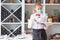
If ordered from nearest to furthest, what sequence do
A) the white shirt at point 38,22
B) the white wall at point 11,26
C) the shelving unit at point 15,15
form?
the white shirt at point 38,22 → the shelving unit at point 15,15 → the white wall at point 11,26

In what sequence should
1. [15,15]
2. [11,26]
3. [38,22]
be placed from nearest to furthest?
[38,22]
[15,15]
[11,26]

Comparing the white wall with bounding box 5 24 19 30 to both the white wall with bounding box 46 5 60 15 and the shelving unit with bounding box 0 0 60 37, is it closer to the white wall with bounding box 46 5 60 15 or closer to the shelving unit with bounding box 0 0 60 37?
the shelving unit with bounding box 0 0 60 37

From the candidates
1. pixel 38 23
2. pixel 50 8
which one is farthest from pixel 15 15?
pixel 38 23

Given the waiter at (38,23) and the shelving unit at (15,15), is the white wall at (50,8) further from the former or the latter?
the waiter at (38,23)

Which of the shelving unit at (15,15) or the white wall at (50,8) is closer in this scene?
the shelving unit at (15,15)

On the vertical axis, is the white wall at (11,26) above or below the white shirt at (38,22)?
below

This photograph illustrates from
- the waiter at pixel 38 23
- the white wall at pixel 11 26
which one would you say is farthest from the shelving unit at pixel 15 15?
the waiter at pixel 38 23

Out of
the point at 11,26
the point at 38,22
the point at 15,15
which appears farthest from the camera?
the point at 11,26

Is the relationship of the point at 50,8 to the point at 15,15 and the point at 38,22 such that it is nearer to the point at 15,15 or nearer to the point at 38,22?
the point at 15,15

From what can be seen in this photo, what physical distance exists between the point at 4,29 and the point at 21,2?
67 centimetres

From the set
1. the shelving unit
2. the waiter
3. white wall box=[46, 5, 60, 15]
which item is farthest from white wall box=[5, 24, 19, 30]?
the waiter

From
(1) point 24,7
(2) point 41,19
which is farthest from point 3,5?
(2) point 41,19

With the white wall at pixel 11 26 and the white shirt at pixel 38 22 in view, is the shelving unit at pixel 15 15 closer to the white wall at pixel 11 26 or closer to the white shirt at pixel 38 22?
the white wall at pixel 11 26

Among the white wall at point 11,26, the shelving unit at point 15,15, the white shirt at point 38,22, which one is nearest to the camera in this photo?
the white shirt at point 38,22
